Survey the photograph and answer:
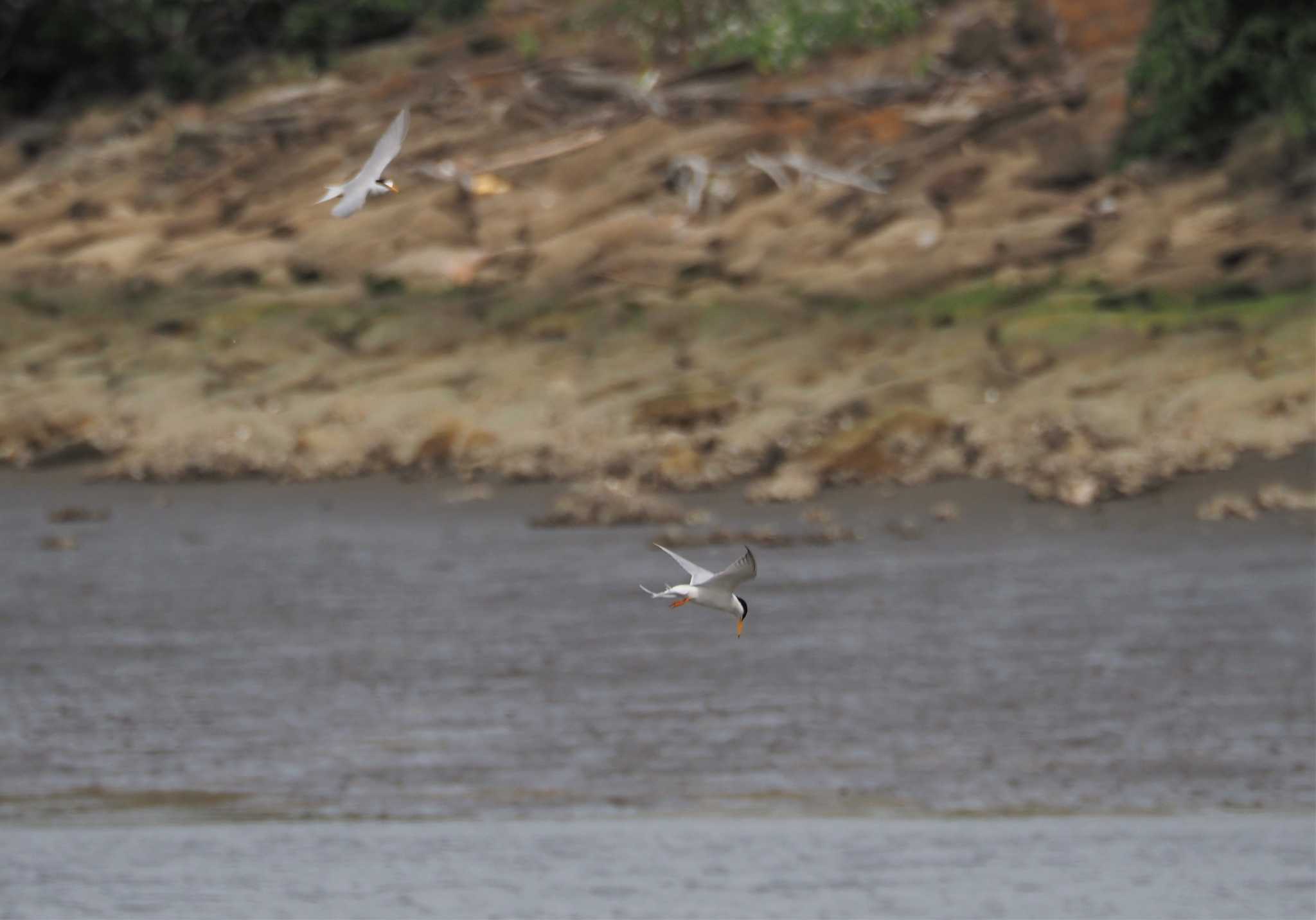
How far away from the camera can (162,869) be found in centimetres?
1517

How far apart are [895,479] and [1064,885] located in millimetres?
13972

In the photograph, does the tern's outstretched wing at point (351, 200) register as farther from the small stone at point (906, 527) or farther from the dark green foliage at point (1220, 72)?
the dark green foliage at point (1220, 72)

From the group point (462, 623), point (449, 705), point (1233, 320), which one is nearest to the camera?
point (449, 705)

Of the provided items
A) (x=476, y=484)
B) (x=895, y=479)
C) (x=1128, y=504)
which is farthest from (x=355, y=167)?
(x=1128, y=504)

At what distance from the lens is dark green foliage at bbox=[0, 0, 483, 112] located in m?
46.6

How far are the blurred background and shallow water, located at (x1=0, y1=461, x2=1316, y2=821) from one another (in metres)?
0.07

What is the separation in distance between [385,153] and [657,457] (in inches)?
863

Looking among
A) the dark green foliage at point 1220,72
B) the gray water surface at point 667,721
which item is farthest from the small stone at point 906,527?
the dark green foliage at point 1220,72

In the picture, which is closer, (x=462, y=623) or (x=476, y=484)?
(x=462, y=623)

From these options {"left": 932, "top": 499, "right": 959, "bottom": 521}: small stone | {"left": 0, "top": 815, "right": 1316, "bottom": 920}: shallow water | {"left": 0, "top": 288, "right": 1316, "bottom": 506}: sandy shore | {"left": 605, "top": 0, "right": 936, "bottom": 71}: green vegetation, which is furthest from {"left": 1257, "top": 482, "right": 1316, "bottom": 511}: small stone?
{"left": 605, "top": 0, "right": 936, "bottom": 71}: green vegetation

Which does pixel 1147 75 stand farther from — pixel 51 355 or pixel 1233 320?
pixel 51 355

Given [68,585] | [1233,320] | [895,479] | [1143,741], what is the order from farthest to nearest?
[1233,320]
[895,479]
[68,585]
[1143,741]

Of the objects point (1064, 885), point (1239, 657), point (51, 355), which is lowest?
point (51, 355)

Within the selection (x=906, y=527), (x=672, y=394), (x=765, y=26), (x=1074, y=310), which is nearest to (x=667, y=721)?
(x=906, y=527)
